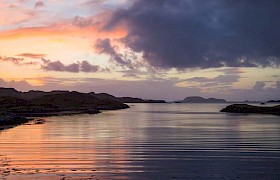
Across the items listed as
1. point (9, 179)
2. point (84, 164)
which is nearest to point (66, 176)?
point (9, 179)

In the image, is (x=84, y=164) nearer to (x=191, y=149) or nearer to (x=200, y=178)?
(x=200, y=178)

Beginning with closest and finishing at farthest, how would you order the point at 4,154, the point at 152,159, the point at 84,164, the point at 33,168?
the point at 33,168, the point at 84,164, the point at 152,159, the point at 4,154

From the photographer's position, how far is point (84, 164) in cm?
2430

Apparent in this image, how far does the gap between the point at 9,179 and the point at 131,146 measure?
17.3 m

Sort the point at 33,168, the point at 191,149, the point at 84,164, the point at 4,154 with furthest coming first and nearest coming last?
the point at 191,149 → the point at 4,154 → the point at 84,164 → the point at 33,168

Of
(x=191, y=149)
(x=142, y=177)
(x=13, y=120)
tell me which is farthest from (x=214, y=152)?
(x=13, y=120)

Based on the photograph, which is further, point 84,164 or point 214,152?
point 214,152

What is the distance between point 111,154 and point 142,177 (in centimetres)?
988

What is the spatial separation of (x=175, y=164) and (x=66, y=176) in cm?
751

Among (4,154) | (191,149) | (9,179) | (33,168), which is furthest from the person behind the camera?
(191,149)

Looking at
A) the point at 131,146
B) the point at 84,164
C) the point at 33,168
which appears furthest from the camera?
the point at 131,146

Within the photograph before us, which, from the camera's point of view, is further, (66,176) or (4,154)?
(4,154)

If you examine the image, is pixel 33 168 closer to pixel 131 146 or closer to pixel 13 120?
pixel 131 146

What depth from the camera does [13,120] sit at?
7150 centimetres
